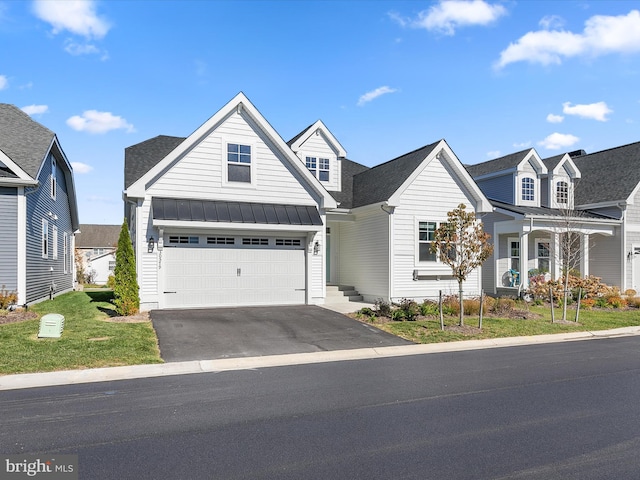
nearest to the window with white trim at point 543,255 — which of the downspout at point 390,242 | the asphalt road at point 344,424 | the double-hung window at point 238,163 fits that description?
the downspout at point 390,242

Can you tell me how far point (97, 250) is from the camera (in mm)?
55531

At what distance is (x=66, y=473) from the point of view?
4.72 meters

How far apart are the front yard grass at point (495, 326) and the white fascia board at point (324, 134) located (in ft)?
29.3

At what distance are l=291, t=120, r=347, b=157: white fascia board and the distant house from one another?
87.9 feet

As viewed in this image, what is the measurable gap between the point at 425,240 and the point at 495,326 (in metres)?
5.78

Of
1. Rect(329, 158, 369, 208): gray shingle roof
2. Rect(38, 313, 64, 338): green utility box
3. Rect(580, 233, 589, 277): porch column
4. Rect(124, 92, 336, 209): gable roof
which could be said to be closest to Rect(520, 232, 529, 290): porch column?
Rect(580, 233, 589, 277): porch column

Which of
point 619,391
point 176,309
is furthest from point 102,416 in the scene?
point 176,309

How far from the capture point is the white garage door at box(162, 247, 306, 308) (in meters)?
16.4

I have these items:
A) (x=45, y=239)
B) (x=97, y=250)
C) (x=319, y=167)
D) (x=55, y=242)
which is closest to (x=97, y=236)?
(x=97, y=250)

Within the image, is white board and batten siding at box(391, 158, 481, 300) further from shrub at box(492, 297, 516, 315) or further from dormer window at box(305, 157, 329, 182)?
dormer window at box(305, 157, 329, 182)

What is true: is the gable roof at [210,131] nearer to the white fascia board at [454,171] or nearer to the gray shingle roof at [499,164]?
the white fascia board at [454,171]
